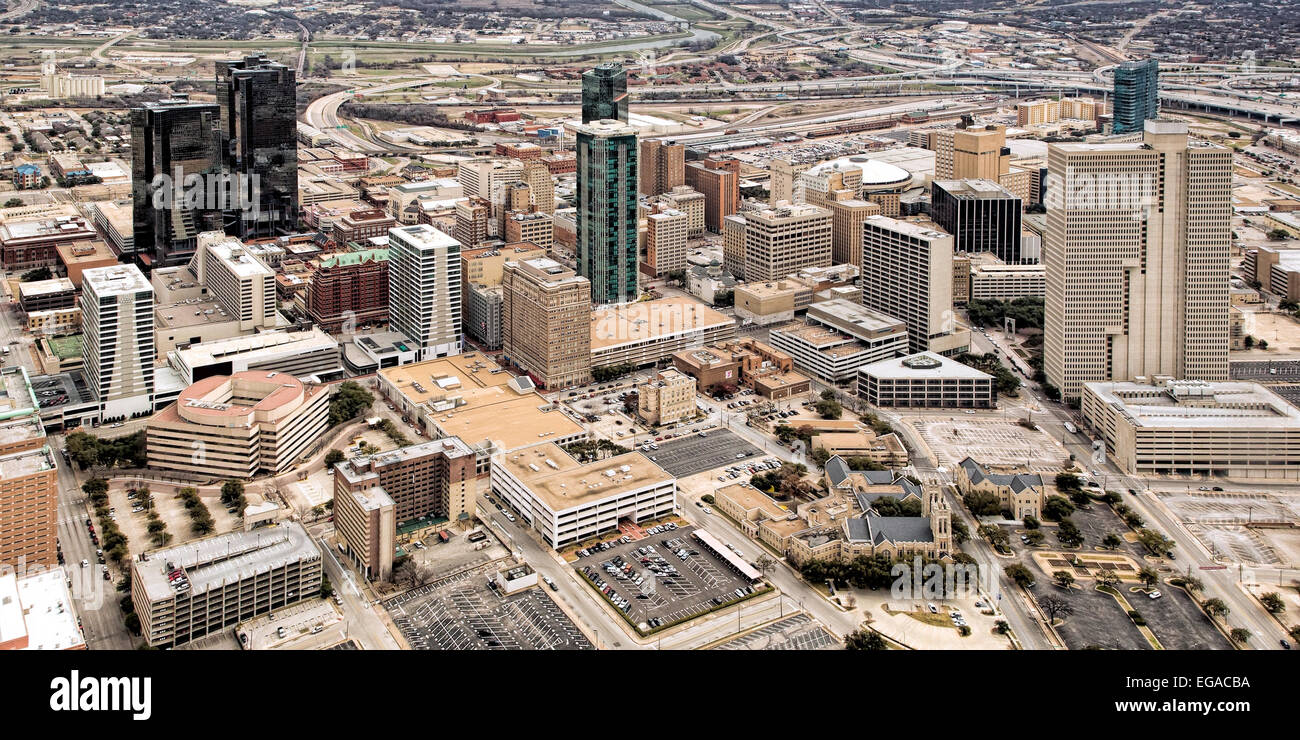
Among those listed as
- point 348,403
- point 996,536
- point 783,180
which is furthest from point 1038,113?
point 348,403

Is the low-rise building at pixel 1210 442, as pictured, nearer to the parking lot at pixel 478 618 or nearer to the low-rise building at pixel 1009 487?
the low-rise building at pixel 1009 487

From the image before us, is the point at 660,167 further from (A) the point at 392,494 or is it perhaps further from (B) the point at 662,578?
(B) the point at 662,578

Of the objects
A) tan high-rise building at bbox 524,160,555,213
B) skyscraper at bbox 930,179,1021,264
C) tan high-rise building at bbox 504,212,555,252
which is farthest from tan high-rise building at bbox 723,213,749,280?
tan high-rise building at bbox 524,160,555,213

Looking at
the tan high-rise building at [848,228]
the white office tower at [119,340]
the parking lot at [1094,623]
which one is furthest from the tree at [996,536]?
the white office tower at [119,340]

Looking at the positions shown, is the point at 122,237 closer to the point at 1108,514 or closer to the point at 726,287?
the point at 726,287

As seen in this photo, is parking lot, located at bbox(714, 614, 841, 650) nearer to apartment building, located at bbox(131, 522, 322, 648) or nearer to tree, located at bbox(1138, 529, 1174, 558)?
tree, located at bbox(1138, 529, 1174, 558)
